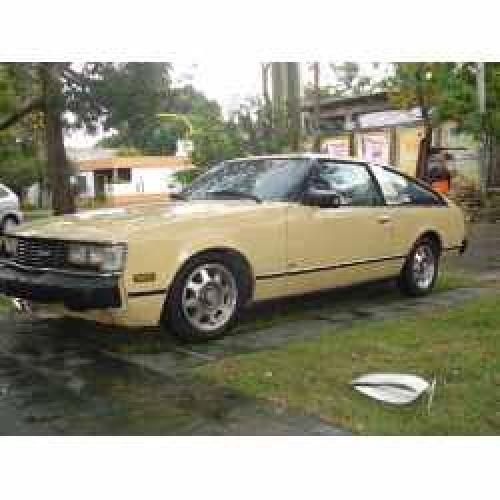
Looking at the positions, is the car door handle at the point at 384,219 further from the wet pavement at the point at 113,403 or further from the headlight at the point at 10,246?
the headlight at the point at 10,246

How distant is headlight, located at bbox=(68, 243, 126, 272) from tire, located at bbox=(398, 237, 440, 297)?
3.38 m

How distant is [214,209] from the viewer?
20.2 feet

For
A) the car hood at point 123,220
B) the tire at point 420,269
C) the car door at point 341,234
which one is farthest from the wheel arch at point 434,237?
the car hood at point 123,220

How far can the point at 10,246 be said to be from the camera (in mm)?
6051

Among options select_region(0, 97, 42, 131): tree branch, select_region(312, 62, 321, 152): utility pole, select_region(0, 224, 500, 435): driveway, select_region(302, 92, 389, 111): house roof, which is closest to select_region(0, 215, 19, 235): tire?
select_region(0, 97, 42, 131): tree branch

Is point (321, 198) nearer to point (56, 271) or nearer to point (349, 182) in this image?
point (349, 182)

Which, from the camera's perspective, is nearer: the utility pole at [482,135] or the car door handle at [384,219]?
Result: the car door handle at [384,219]

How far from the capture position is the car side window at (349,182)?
694 cm

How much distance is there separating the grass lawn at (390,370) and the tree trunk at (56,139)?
28.9ft

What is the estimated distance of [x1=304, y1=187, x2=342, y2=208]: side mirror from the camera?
6.57 m

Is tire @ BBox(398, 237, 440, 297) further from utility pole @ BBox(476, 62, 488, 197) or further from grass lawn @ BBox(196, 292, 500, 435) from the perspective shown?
utility pole @ BBox(476, 62, 488, 197)

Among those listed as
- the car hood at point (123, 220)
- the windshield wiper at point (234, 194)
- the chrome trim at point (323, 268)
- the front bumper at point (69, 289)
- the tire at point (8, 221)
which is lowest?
the tire at point (8, 221)

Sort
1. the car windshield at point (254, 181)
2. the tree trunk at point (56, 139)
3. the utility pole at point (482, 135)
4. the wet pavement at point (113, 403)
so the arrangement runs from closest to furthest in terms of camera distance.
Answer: the wet pavement at point (113, 403) < the car windshield at point (254, 181) < the tree trunk at point (56, 139) < the utility pole at point (482, 135)

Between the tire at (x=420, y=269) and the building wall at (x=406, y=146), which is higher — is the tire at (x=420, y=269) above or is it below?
below
